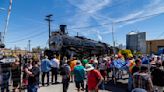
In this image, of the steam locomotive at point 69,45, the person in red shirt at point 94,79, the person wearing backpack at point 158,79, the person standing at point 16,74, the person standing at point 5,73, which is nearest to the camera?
the person in red shirt at point 94,79

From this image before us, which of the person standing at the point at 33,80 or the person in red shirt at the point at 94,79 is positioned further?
the person standing at the point at 33,80

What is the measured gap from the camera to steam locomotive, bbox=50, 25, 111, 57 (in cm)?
2886

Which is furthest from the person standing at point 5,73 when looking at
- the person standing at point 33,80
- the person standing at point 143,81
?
the person standing at point 143,81

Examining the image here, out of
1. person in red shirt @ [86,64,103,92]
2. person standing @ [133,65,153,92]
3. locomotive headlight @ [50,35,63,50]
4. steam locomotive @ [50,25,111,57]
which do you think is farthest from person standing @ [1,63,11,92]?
locomotive headlight @ [50,35,63,50]

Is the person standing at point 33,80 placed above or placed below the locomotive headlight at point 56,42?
below

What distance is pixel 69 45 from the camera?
2948 cm

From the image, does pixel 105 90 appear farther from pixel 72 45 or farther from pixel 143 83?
pixel 72 45

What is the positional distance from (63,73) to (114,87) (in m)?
4.36

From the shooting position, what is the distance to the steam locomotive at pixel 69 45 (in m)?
28.9

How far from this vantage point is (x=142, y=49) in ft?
134

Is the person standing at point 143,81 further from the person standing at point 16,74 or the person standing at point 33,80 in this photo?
the person standing at point 16,74

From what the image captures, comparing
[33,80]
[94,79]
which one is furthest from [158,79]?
[33,80]

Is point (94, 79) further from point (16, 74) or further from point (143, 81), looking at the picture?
point (16, 74)

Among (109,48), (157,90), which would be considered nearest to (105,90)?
(157,90)
